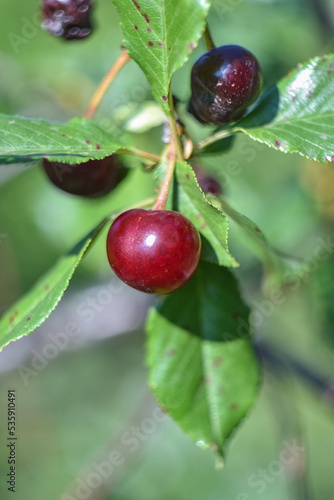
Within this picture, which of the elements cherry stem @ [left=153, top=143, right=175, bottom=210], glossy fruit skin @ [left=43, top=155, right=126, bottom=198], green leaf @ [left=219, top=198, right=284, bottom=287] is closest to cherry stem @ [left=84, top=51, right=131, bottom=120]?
glossy fruit skin @ [left=43, top=155, right=126, bottom=198]

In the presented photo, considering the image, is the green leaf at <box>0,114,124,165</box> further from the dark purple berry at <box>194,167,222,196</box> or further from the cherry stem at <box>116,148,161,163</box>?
the dark purple berry at <box>194,167,222,196</box>

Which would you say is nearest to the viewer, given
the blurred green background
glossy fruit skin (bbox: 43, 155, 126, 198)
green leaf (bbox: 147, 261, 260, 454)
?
glossy fruit skin (bbox: 43, 155, 126, 198)

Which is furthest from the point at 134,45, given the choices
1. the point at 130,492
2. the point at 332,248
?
the point at 130,492

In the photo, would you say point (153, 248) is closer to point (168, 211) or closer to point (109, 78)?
point (168, 211)

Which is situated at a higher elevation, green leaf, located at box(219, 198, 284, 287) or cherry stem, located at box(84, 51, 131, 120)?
cherry stem, located at box(84, 51, 131, 120)

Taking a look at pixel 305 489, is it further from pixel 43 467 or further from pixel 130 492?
pixel 43 467

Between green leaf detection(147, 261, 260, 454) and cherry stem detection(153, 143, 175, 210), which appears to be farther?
green leaf detection(147, 261, 260, 454)

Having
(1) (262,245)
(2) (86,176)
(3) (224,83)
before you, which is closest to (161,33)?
(3) (224,83)
